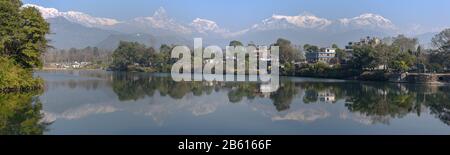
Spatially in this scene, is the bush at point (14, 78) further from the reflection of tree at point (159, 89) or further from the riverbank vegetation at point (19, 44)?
the reflection of tree at point (159, 89)

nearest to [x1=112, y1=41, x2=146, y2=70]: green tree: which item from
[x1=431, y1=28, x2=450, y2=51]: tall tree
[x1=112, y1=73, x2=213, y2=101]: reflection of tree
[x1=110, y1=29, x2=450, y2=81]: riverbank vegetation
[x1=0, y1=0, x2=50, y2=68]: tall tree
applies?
[x1=110, y1=29, x2=450, y2=81]: riverbank vegetation

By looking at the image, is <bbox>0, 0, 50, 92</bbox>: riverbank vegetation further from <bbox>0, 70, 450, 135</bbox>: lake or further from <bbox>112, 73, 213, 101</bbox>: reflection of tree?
<bbox>112, 73, 213, 101</bbox>: reflection of tree

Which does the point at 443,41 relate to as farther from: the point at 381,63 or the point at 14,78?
the point at 14,78

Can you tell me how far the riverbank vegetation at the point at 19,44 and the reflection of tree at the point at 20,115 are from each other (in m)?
2.13

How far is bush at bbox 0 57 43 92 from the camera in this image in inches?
860

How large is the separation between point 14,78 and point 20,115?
8705 millimetres

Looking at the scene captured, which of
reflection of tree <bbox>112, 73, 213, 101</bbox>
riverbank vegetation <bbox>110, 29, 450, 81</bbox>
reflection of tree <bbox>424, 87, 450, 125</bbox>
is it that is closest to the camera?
reflection of tree <bbox>424, 87, 450, 125</bbox>

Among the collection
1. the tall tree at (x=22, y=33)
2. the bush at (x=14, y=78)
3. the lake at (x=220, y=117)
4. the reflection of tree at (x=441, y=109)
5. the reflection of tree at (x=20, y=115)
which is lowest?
the reflection of tree at (x=441, y=109)

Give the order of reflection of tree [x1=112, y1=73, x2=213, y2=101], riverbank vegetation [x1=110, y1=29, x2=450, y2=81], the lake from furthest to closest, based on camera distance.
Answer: riverbank vegetation [x1=110, y1=29, x2=450, y2=81]
reflection of tree [x1=112, y1=73, x2=213, y2=101]
the lake

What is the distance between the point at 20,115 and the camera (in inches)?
570

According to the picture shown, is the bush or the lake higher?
the bush

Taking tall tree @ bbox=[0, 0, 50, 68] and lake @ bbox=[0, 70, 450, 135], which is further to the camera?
tall tree @ bbox=[0, 0, 50, 68]

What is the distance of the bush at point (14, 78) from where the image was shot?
21.8 meters

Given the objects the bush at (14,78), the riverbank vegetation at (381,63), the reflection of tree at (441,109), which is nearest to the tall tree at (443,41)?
the riverbank vegetation at (381,63)
